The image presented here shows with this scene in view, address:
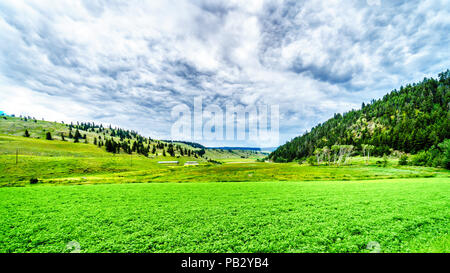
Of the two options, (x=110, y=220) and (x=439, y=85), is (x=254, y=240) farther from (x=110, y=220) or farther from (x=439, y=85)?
(x=439, y=85)

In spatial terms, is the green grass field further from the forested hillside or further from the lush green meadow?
the forested hillside

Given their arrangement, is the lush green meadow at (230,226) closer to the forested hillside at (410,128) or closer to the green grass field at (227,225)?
the green grass field at (227,225)

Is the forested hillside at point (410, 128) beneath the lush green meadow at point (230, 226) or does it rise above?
above

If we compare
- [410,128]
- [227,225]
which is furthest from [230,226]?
[410,128]

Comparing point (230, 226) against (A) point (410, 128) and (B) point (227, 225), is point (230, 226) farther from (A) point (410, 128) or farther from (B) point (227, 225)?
(A) point (410, 128)

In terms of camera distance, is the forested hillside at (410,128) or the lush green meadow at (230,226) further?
the forested hillside at (410,128)

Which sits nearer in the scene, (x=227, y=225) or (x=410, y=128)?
(x=227, y=225)

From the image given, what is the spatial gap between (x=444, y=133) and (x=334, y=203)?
178 metres

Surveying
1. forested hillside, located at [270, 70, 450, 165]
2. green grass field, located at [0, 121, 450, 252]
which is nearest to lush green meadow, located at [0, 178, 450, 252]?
green grass field, located at [0, 121, 450, 252]

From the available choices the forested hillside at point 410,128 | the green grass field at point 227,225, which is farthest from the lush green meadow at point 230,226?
the forested hillside at point 410,128

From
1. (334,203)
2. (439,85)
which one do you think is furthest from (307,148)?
(334,203)

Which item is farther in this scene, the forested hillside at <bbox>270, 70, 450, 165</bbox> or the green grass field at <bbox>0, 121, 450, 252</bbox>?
the forested hillside at <bbox>270, 70, 450, 165</bbox>

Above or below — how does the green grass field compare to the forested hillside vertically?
below

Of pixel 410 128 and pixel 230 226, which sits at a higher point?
pixel 410 128
